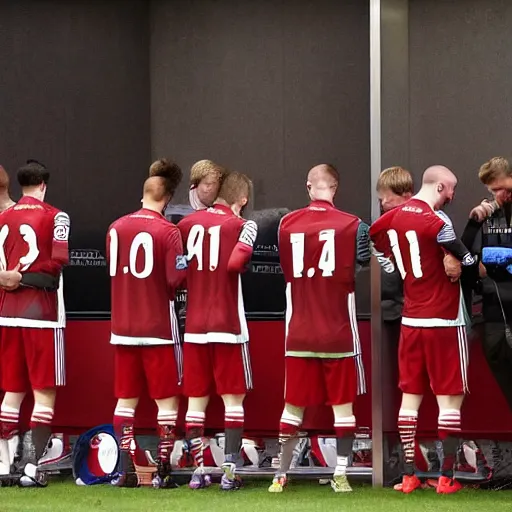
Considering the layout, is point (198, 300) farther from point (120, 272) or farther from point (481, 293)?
point (481, 293)

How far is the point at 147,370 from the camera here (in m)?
8.36

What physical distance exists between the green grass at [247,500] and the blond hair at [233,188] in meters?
1.68

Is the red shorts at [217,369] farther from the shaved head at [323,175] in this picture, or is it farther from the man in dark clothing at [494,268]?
the man in dark clothing at [494,268]

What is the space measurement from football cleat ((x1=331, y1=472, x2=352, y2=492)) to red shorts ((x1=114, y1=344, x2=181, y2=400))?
107cm

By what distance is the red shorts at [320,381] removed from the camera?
7.98m

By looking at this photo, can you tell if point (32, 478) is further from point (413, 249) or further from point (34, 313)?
point (413, 249)

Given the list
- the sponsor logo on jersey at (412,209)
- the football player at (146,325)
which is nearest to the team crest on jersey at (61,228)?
the football player at (146,325)

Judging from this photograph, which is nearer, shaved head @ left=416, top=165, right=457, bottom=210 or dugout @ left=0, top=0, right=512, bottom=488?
shaved head @ left=416, top=165, right=457, bottom=210

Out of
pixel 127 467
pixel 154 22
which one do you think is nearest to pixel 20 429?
pixel 127 467

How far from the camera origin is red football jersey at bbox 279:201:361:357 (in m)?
7.98

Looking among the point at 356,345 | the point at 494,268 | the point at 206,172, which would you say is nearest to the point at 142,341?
the point at 206,172

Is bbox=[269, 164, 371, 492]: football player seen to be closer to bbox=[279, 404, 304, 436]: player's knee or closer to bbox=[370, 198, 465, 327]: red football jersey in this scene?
bbox=[279, 404, 304, 436]: player's knee

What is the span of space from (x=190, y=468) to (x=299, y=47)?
287cm

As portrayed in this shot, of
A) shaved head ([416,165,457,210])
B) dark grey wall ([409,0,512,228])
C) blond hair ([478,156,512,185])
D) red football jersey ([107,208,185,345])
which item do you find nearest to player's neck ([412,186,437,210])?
shaved head ([416,165,457,210])
